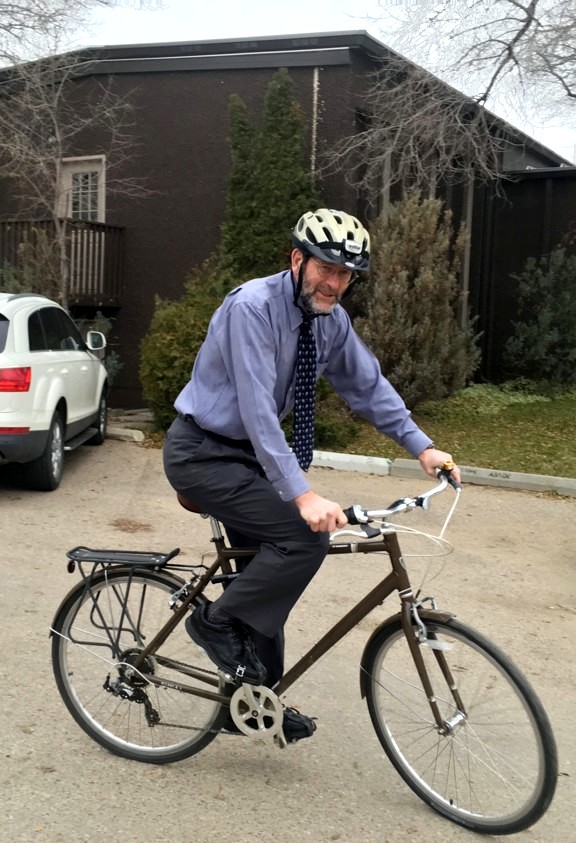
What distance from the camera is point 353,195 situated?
12.6 metres

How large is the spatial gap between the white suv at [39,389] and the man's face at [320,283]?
16.1ft

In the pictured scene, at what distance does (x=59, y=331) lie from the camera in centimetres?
890

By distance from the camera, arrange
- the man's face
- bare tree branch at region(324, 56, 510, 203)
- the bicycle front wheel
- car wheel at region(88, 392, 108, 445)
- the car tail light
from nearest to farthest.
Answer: the bicycle front wheel
the man's face
the car tail light
car wheel at region(88, 392, 108, 445)
bare tree branch at region(324, 56, 510, 203)

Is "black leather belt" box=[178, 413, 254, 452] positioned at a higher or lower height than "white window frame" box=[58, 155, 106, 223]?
lower

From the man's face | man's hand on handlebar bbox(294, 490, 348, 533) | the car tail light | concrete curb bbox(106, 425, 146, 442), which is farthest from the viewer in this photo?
concrete curb bbox(106, 425, 146, 442)

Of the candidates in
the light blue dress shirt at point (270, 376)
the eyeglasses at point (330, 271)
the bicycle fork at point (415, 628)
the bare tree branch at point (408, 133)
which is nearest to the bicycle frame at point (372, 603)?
the bicycle fork at point (415, 628)

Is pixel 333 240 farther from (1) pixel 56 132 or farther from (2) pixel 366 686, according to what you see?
(1) pixel 56 132

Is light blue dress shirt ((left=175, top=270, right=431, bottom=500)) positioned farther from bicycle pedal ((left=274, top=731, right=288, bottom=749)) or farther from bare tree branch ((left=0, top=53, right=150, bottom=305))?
bare tree branch ((left=0, top=53, right=150, bottom=305))

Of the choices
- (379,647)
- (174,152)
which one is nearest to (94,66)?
(174,152)

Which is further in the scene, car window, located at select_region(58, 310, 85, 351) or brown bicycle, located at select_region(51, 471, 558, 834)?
car window, located at select_region(58, 310, 85, 351)

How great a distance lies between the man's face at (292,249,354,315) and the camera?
2.99m

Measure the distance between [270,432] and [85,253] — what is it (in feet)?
37.3

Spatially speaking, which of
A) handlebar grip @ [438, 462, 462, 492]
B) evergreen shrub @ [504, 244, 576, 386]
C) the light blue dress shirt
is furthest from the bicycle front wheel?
evergreen shrub @ [504, 244, 576, 386]

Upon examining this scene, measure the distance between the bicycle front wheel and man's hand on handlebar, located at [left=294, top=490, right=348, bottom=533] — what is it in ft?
1.65
